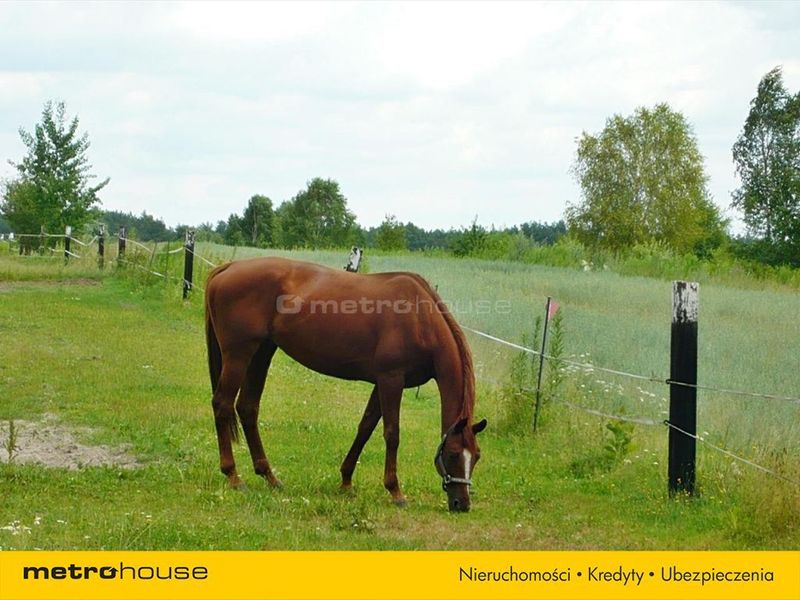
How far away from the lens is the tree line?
3831 centimetres

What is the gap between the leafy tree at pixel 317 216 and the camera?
227 feet

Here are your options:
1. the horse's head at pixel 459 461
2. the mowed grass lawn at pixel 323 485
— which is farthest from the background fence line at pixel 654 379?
the horse's head at pixel 459 461

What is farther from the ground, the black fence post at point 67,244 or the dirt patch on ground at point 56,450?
the black fence post at point 67,244

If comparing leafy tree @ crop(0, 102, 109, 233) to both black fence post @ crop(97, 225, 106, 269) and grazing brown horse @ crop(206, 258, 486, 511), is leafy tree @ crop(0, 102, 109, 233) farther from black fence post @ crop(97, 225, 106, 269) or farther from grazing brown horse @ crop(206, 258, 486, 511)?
grazing brown horse @ crop(206, 258, 486, 511)

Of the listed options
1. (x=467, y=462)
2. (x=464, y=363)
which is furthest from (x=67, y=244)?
(x=467, y=462)

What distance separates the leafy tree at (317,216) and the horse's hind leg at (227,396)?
61.2 metres

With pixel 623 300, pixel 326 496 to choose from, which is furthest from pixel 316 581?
pixel 623 300

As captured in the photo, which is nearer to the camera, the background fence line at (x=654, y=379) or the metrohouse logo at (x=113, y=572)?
the metrohouse logo at (x=113, y=572)

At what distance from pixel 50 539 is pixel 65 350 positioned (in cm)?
814

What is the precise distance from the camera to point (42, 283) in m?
22.0

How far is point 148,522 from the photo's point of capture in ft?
18.4

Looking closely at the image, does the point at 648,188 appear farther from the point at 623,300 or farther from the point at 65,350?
the point at 65,350

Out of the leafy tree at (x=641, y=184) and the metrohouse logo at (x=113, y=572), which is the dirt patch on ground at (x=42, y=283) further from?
the leafy tree at (x=641, y=184)

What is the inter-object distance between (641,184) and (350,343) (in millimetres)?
→ 48337
